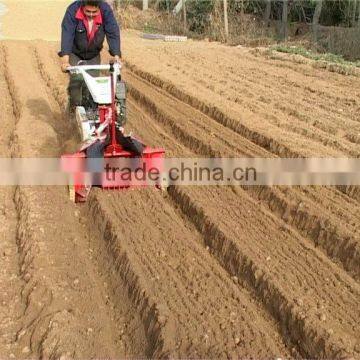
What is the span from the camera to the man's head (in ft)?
21.6

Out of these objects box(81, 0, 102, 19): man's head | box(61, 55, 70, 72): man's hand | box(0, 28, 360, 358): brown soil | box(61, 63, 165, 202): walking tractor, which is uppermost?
box(81, 0, 102, 19): man's head

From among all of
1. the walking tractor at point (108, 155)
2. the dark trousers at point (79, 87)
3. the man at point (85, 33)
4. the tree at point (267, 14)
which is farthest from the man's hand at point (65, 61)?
the tree at point (267, 14)

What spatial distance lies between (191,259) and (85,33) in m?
3.45

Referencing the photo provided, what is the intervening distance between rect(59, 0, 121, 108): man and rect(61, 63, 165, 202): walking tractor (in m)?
0.61

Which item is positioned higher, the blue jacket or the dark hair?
the dark hair

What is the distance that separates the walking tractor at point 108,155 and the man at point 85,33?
61 centimetres

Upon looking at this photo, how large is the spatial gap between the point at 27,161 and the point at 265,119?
3465mm

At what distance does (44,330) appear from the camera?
3734 mm

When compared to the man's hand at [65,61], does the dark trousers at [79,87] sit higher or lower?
lower

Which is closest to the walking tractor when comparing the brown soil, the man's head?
the brown soil

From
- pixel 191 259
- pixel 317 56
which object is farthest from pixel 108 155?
pixel 317 56

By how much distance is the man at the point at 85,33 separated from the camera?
21.8 ft

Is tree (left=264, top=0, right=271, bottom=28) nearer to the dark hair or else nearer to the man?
Answer: the man

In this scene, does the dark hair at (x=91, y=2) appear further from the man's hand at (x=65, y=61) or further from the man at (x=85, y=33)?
the man's hand at (x=65, y=61)
